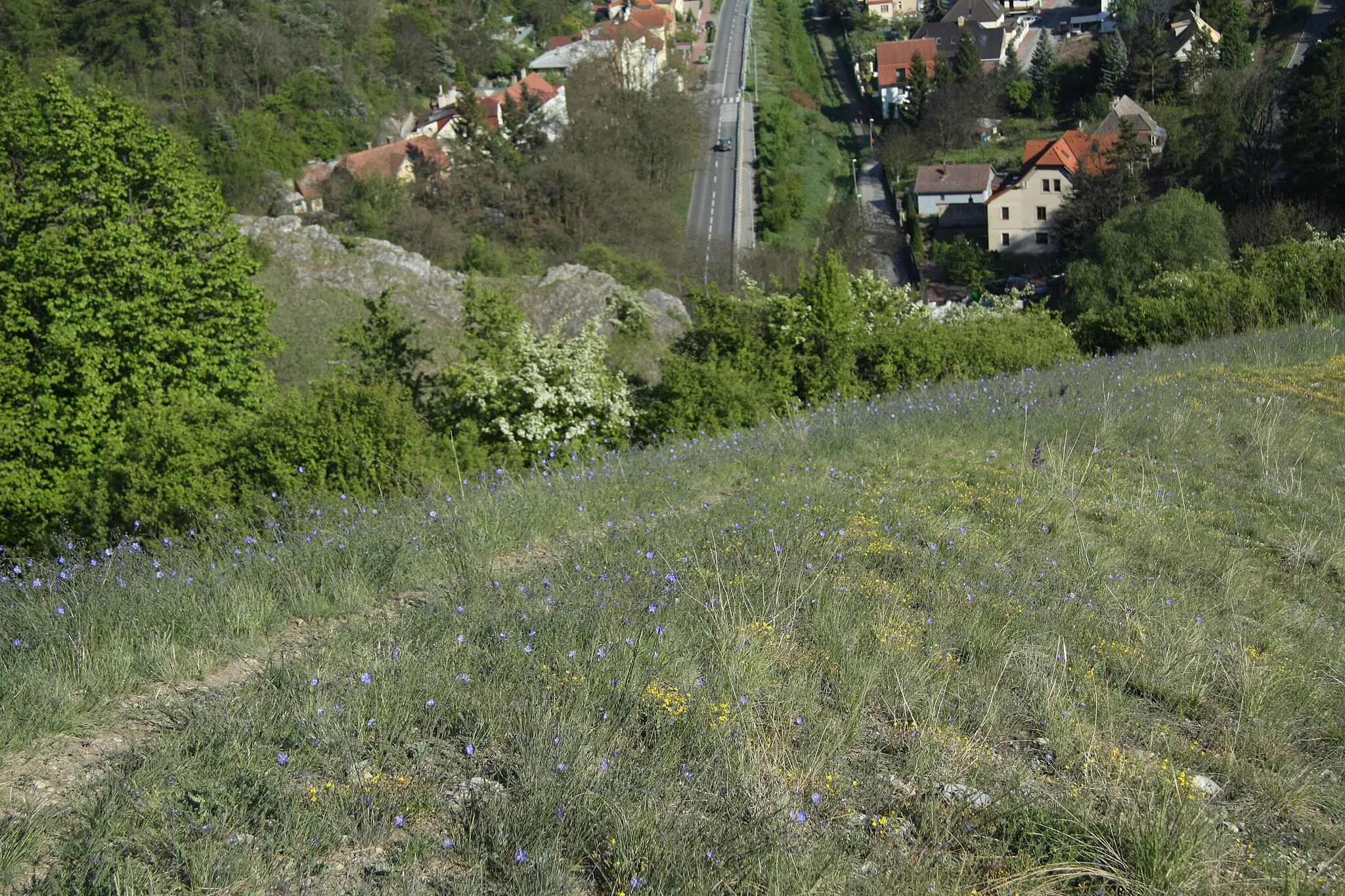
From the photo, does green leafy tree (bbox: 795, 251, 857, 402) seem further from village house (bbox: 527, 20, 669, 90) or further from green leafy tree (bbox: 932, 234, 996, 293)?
village house (bbox: 527, 20, 669, 90)

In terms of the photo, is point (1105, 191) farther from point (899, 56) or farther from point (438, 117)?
point (438, 117)

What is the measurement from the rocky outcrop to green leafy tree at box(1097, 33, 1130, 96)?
50.0 metres

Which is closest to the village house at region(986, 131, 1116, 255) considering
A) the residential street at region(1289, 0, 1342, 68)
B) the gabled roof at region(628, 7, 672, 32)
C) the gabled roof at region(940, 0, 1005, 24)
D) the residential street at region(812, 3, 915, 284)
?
the residential street at region(812, 3, 915, 284)

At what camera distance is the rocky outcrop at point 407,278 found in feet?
112

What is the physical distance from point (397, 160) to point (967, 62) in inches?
1812

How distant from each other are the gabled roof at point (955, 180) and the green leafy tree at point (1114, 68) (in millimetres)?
13916

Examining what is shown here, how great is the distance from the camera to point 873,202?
217ft

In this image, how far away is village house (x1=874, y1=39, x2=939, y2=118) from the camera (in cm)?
7994

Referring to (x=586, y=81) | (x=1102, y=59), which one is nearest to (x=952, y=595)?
(x=586, y=81)

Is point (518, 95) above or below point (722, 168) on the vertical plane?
above

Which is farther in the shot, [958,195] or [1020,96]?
[1020,96]

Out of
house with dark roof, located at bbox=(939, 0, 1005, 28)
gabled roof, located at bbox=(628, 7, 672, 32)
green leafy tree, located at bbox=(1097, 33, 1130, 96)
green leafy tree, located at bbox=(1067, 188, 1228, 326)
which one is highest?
gabled roof, located at bbox=(628, 7, 672, 32)

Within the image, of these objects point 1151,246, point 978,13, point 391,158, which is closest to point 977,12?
point 978,13

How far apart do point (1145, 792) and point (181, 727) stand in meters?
3.51
